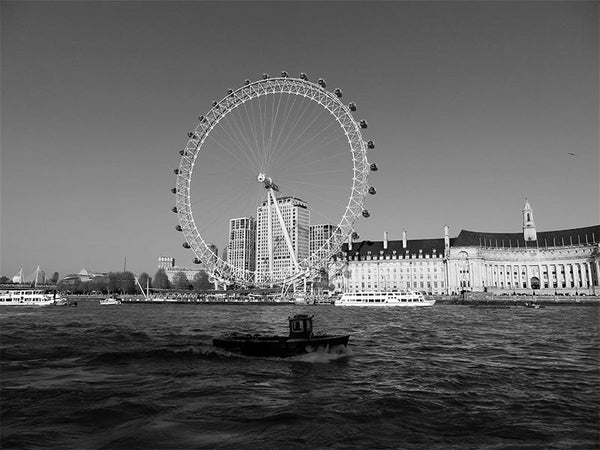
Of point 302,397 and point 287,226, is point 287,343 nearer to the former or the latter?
point 302,397

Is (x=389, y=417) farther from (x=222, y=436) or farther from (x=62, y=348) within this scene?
(x=62, y=348)

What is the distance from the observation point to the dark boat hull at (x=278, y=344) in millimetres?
25625

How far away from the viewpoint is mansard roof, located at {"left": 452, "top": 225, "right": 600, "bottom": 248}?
13262cm

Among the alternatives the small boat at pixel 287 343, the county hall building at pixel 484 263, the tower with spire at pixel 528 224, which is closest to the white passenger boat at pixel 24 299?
the county hall building at pixel 484 263

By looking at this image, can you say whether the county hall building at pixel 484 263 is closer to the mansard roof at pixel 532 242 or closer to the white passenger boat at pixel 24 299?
the mansard roof at pixel 532 242

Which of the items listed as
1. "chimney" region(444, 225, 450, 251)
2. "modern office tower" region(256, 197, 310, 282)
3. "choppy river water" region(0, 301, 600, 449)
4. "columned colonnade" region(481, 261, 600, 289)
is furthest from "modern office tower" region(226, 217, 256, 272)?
"choppy river water" region(0, 301, 600, 449)

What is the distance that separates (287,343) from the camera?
83.9ft

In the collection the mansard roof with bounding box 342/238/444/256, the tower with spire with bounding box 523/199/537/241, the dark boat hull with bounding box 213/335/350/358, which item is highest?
the tower with spire with bounding box 523/199/537/241

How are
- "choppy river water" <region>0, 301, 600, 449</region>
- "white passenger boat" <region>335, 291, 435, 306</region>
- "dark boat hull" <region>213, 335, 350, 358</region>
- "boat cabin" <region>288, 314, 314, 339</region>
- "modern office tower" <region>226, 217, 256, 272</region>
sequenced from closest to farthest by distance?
"choppy river water" <region>0, 301, 600, 449</region> → "dark boat hull" <region>213, 335, 350, 358</region> → "boat cabin" <region>288, 314, 314, 339</region> → "white passenger boat" <region>335, 291, 435, 306</region> → "modern office tower" <region>226, 217, 256, 272</region>

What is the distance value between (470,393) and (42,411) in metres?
14.9

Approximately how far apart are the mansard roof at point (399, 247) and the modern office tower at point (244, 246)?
40809 millimetres

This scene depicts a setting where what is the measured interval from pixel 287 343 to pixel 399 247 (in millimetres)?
130651

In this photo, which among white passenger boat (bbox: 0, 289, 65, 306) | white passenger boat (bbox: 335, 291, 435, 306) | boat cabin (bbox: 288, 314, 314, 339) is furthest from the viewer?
white passenger boat (bbox: 0, 289, 65, 306)

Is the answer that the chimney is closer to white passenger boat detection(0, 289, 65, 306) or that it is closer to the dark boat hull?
white passenger boat detection(0, 289, 65, 306)
